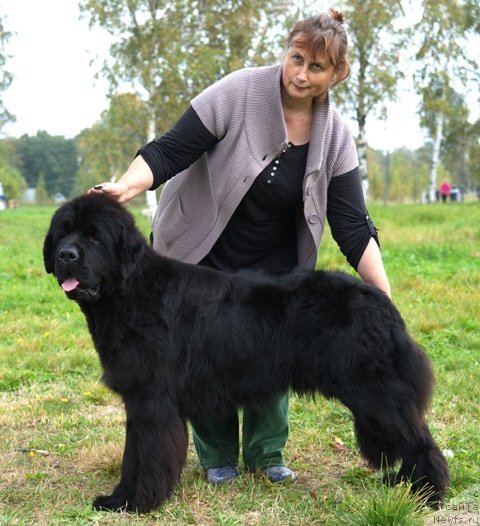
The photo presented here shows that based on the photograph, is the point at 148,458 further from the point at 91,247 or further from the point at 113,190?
the point at 113,190

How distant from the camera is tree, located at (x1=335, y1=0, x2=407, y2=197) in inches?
925

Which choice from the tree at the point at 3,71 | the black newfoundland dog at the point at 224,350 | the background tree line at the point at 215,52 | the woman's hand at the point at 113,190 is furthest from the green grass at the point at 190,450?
the tree at the point at 3,71

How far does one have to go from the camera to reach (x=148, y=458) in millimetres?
3326

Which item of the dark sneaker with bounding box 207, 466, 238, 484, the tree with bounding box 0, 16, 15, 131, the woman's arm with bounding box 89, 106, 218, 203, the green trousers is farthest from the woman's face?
the tree with bounding box 0, 16, 15, 131

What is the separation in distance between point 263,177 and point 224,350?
983 millimetres

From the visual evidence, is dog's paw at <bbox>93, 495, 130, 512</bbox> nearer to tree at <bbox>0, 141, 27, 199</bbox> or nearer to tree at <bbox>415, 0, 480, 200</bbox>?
tree at <bbox>415, 0, 480, 200</bbox>

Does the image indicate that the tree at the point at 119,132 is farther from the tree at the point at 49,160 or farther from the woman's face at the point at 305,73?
the tree at the point at 49,160

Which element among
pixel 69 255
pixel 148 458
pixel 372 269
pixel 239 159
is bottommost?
pixel 148 458

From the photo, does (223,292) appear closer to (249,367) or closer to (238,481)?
(249,367)

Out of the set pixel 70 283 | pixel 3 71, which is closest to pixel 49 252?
pixel 70 283

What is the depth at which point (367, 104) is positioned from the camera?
80.8 feet

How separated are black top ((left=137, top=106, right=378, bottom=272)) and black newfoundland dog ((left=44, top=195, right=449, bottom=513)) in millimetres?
461


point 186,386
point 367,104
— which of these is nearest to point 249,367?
point 186,386

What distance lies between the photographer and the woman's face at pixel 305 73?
3469 mm
